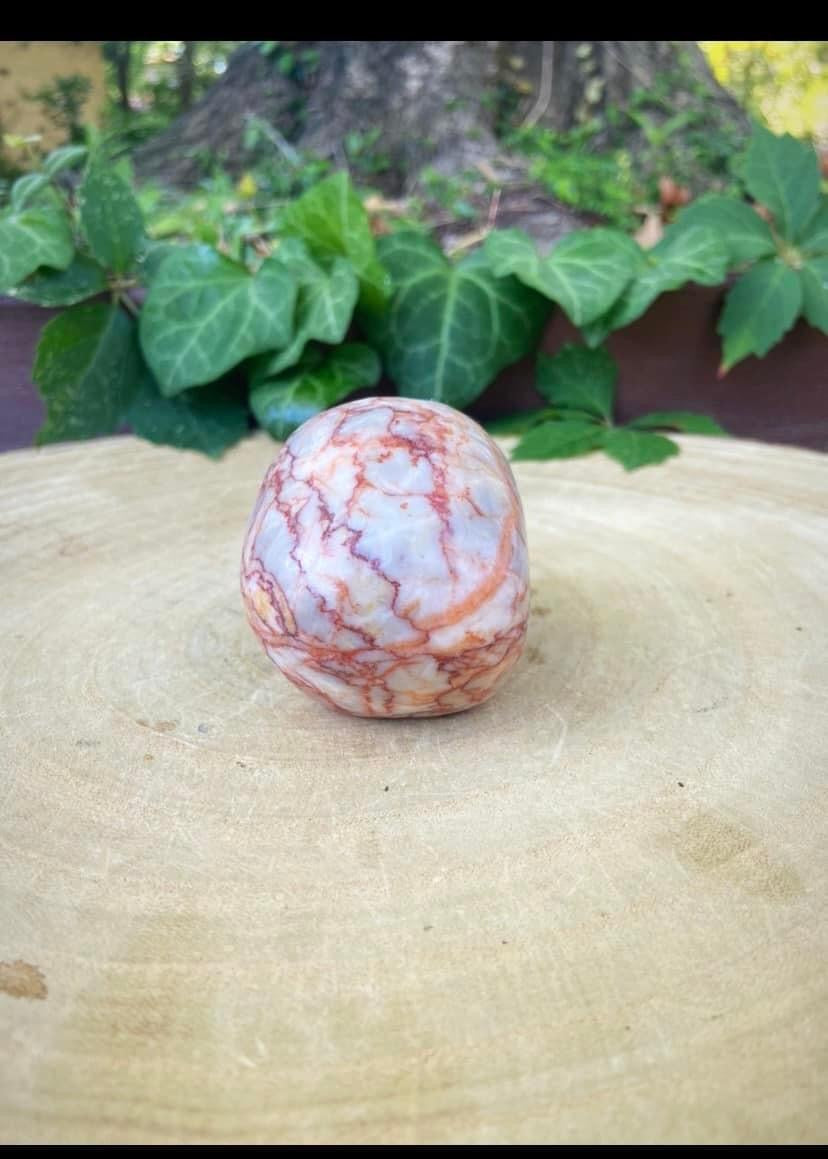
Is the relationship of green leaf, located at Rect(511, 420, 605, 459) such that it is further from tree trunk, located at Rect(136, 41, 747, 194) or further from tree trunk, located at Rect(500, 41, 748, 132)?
tree trunk, located at Rect(500, 41, 748, 132)

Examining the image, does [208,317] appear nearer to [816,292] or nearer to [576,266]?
[576,266]

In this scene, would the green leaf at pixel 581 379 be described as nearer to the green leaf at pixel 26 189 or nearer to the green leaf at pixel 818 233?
the green leaf at pixel 818 233

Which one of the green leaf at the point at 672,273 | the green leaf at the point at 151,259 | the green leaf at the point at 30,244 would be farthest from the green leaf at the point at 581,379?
the green leaf at the point at 30,244

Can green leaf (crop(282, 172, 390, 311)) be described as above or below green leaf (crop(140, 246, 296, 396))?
above

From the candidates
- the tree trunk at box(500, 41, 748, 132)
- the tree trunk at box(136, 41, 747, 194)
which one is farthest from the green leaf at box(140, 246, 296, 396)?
the tree trunk at box(500, 41, 748, 132)

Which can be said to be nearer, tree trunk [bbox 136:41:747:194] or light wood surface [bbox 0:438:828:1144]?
light wood surface [bbox 0:438:828:1144]

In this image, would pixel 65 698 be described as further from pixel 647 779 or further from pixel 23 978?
pixel 647 779

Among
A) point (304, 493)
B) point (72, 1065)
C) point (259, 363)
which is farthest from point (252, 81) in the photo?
point (72, 1065)
